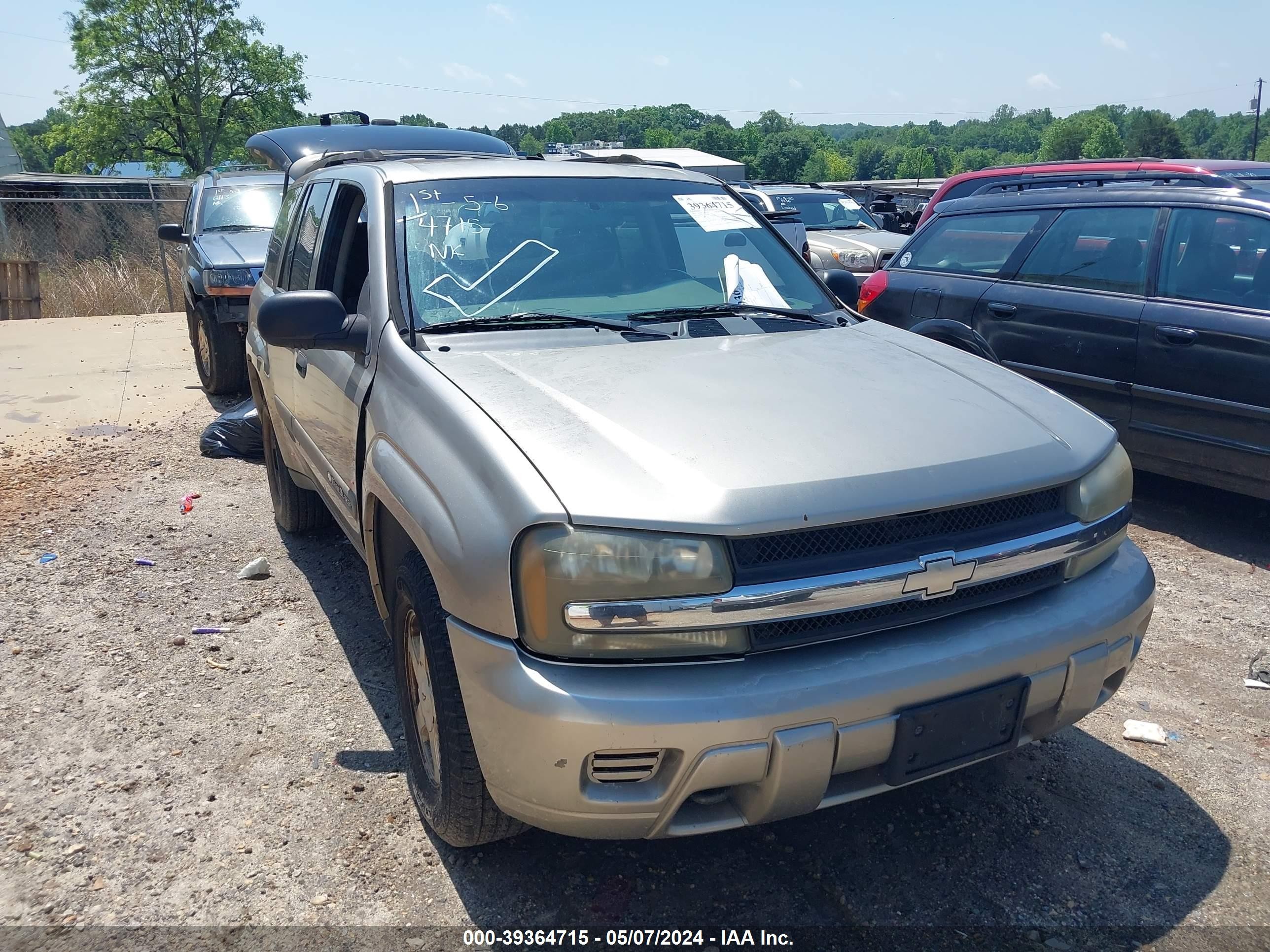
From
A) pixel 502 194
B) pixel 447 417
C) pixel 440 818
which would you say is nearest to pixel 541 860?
pixel 440 818

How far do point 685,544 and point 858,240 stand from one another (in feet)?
38.1

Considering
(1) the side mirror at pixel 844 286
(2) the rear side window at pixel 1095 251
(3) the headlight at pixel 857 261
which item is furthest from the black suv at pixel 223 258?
(3) the headlight at pixel 857 261

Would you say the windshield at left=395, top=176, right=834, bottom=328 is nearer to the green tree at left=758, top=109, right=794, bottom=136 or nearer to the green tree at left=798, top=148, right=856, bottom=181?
the green tree at left=798, top=148, right=856, bottom=181

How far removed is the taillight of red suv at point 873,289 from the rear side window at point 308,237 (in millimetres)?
3979

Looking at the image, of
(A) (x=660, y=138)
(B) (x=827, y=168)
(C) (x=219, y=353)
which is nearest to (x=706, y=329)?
(C) (x=219, y=353)

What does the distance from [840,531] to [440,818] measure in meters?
1.27

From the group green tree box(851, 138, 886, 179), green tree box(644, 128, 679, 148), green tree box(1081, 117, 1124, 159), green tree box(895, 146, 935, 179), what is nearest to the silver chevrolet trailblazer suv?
green tree box(644, 128, 679, 148)

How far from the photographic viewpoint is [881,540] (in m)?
2.31

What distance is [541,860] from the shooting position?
2.73 meters

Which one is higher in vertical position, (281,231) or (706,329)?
(281,231)

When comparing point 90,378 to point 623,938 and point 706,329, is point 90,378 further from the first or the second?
point 623,938

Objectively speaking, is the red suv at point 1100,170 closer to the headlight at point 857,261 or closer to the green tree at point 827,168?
the headlight at point 857,261

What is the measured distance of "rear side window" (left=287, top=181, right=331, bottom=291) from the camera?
13.4 ft

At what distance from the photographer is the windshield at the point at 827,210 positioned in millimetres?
14445
